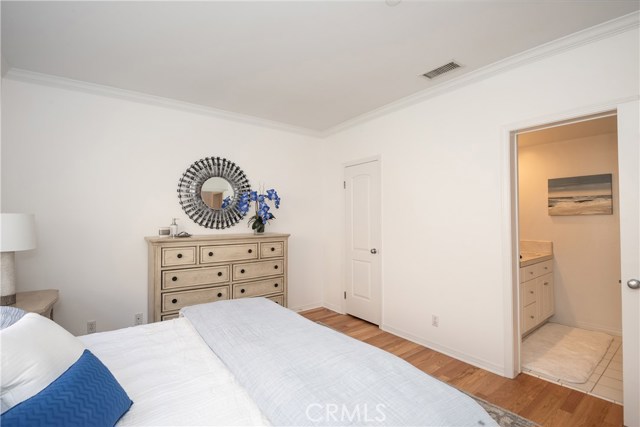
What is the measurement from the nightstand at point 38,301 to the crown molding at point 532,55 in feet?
11.5

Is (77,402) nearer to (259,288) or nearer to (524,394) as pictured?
(259,288)

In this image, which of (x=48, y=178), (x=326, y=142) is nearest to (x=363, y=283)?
(x=326, y=142)

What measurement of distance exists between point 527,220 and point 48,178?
5537 millimetres

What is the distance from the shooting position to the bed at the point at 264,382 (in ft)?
3.23

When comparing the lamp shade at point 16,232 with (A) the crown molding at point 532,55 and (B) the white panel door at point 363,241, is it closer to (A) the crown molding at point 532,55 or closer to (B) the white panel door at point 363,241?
(B) the white panel door at point 363,241

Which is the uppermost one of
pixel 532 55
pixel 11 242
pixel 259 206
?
pixel 532 55

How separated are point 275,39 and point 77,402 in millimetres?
2241

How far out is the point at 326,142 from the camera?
4.45 metres

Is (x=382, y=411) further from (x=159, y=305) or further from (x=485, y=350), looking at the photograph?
(x=159, y=305)

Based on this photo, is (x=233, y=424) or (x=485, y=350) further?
(x=485, y=350)

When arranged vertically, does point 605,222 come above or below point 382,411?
above

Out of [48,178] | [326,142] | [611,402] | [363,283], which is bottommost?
[611,402]

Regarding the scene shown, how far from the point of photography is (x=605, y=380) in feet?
7.80

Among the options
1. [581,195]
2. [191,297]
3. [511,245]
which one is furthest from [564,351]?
[191,297]
